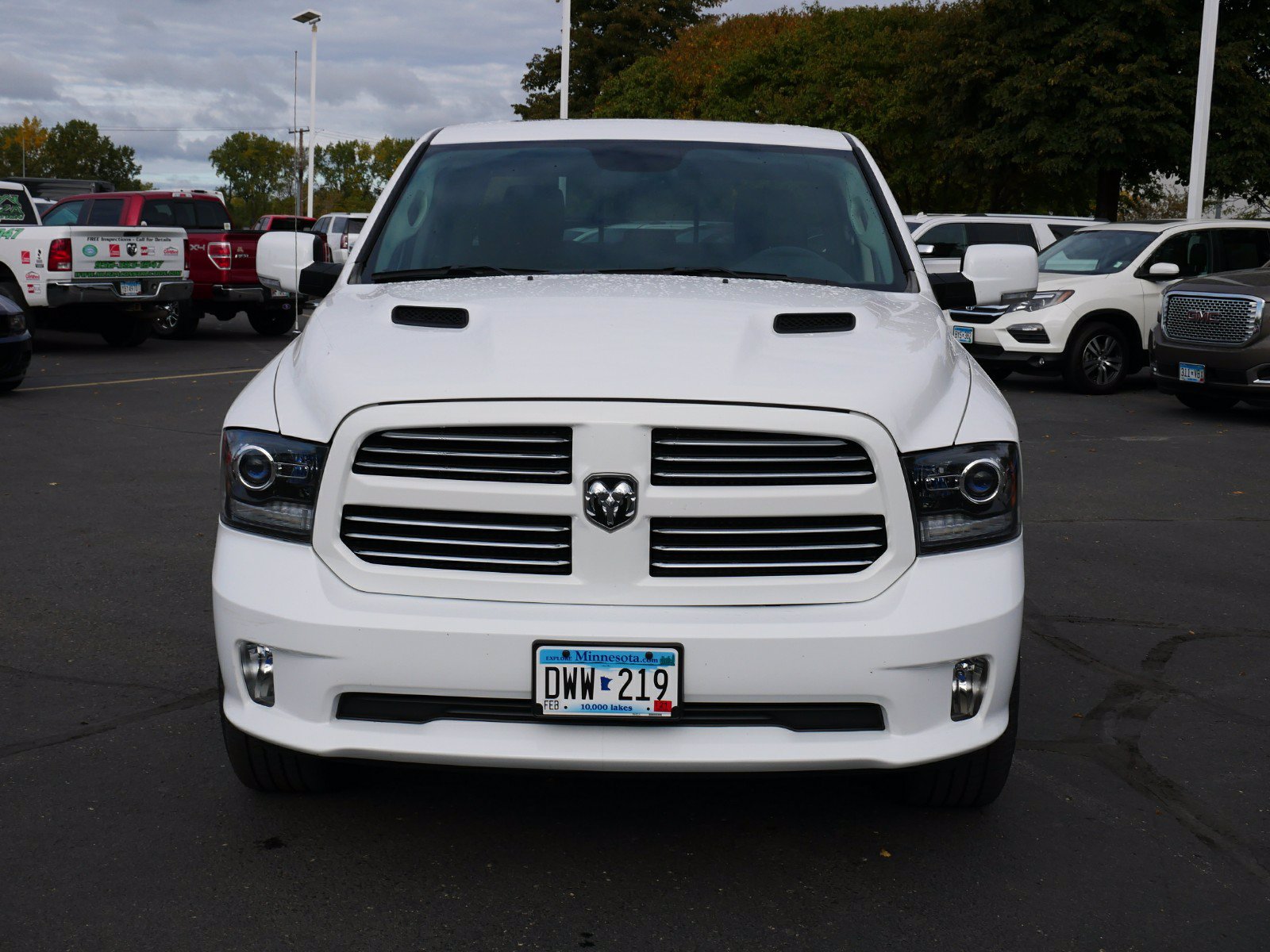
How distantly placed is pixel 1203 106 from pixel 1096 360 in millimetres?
9112

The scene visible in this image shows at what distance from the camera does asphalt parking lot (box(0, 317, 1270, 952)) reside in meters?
3.21

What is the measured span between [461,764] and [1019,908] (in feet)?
4.37

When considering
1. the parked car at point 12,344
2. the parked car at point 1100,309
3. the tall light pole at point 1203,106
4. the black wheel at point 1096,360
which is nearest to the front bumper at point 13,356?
the parked car at point 12,344

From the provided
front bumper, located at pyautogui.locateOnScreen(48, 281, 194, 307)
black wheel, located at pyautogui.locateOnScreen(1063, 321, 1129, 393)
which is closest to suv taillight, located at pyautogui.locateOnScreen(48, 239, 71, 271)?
front bumper, located at pyautogui.locateOnScreen(48, 281, 194, 307)

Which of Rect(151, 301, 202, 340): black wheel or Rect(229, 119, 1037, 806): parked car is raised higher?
Rect(229, 119, 1037, 806): parked car

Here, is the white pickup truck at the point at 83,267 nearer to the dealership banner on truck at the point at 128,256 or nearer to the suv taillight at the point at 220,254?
the dealership banner on truck at the point at 128,256

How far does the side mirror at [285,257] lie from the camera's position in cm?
521

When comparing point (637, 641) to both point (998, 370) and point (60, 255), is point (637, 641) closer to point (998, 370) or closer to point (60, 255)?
point (998, 370)

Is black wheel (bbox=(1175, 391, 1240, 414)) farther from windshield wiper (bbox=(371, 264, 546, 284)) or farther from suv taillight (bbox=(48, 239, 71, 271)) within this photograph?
suv taillight (bbox=(48, 239, 71, 271))

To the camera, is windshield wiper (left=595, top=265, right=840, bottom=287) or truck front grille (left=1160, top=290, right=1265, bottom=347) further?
truck front grille (left=1160, top=290, right=1265, bottom=347)

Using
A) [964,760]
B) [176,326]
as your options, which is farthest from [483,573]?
[176,326]

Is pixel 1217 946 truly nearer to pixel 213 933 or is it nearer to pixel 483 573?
pixel 483 573

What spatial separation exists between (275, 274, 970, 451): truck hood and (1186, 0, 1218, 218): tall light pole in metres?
20.4

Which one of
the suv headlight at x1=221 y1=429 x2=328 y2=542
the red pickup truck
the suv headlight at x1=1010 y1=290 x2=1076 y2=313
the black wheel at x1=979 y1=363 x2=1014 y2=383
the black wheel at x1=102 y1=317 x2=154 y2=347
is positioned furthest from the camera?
the red pickup truck
